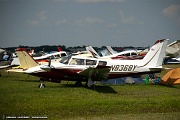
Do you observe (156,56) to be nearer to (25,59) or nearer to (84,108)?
(25,59)

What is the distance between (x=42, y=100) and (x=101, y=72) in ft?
15.9

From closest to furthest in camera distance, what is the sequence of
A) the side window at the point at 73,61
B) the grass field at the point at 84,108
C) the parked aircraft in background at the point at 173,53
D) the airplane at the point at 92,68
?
the grass field at the point at 84,108 < the airplane at the point at 92,68 < the side window at the point at 73,61 < the parked aircraft in background at the point at 173,53

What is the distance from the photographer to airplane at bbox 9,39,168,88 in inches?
621

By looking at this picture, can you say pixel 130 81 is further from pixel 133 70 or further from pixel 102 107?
pixel 102 107

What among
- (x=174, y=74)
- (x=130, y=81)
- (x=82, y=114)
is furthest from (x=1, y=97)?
(x=174, y=74)

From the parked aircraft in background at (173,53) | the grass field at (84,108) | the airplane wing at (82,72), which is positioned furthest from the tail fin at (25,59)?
the parked aircraft in background at (173,53)

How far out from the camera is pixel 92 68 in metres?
14.8

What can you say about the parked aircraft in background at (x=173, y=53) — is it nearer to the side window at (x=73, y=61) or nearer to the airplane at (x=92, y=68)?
the airplane at (x=92, y=68)

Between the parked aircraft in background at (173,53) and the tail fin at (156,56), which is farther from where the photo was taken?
the parked aircraft in background at (173,53)

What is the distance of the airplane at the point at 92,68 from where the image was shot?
15.8m

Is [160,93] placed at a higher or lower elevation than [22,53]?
lower

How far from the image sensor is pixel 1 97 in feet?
38.7

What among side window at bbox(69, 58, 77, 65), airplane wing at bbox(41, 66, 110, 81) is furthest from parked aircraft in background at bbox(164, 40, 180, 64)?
side window at bbox(69, 58, 77, 65)

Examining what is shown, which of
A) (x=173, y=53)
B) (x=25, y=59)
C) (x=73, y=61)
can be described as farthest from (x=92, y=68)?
(x=173, y=53)
